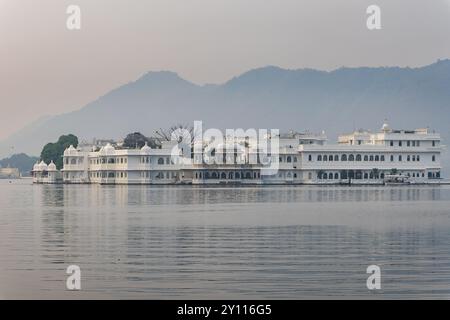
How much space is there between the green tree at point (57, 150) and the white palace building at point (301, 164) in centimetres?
919

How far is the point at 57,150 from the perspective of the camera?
82562 millimetres

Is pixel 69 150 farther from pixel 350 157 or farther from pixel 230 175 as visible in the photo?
pixel 350 157

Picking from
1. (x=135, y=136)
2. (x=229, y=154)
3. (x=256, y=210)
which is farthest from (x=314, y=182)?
(x=256, y=210)

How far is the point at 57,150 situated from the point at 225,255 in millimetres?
68449

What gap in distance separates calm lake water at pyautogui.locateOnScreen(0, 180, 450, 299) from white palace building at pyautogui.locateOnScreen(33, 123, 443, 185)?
40.4 m

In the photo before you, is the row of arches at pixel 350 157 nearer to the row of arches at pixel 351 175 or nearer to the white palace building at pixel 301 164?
the white palace building at pixel 301 164

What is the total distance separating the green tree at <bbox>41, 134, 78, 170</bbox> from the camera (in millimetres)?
81750
